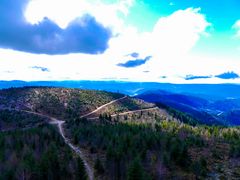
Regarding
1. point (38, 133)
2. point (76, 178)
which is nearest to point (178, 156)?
point (76, 178)

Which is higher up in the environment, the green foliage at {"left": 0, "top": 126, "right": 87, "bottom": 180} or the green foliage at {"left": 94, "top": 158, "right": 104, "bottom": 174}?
the green foliage at {"left": 0, "top": 126, "right": 87, "bottom": 180}

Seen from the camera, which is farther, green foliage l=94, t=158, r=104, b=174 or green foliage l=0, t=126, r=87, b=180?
green foliage l=94, t=158, r=104, b=174

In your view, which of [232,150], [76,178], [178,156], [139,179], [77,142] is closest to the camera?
[139,179]

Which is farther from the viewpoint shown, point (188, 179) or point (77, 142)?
point (77, 142)

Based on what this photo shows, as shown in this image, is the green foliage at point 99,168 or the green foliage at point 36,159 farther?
the green foliage at point 99,168

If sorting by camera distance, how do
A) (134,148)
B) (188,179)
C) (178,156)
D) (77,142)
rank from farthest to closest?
1. (77,142)
2. (134,148)
3. (178,156)
4. (188,179)

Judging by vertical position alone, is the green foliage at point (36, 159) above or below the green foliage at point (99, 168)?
above

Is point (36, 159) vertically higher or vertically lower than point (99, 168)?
higher

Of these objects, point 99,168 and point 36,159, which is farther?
point 36,159

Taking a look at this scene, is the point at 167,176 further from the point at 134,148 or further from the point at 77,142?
the point at 77,142

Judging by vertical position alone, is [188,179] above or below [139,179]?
below
